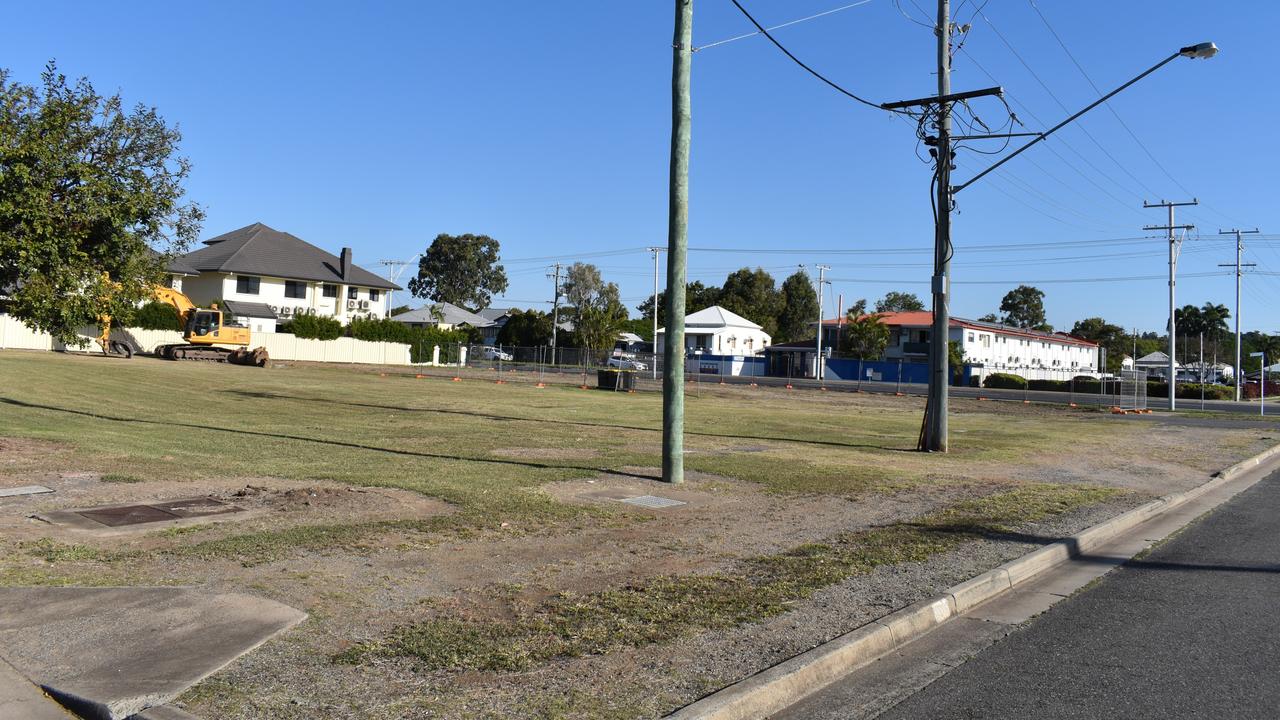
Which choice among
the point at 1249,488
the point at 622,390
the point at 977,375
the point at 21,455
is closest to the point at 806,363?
the point at 977,375

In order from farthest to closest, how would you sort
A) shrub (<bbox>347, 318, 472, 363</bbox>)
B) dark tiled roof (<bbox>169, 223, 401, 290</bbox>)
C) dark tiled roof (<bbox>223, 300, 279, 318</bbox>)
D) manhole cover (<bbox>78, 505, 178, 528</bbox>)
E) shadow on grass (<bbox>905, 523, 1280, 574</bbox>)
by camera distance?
shrub (<bbox>347, 318, 472, 363</bbox>)
dark tiled roof (<bbox>169, 223, 401, 290</bbox>)
dark tiled roof (<bbox>223, 300, 279, 318</bbox>)
shadow on grass (<bbox>905, 523, 1280, 574</bbox>)
manhole cover (<bbox>78, 505, 178, 528</bbox>)

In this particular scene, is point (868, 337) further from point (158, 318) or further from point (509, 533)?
point (509, 533)

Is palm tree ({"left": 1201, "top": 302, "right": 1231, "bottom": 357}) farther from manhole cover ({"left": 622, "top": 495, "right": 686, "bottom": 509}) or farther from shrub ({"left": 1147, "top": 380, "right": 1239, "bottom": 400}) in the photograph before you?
manhole cover ({"left": 622, "top": 495, "right": 686, "bottom": 509})

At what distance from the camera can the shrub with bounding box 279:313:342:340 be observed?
69.4 m

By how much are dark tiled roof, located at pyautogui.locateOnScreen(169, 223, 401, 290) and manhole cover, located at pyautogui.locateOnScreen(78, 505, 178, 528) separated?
65.7m

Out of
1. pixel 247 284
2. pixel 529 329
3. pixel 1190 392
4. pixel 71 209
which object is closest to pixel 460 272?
pixel 529 329

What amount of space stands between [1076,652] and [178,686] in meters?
5.32

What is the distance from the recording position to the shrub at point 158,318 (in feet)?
200

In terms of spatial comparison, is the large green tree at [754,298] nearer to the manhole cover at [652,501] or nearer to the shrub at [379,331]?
the shrub at [379,331]

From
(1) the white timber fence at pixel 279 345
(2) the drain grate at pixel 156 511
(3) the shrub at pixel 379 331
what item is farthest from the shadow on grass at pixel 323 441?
(3) the shrub at pixel 379 331

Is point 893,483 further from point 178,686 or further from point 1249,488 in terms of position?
point 178,686

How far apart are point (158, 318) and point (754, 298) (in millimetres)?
77812

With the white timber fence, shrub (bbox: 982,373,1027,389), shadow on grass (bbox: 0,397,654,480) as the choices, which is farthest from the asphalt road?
shrub (bbox: 982,373,1027,389)

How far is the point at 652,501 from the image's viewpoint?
11.4 meters
